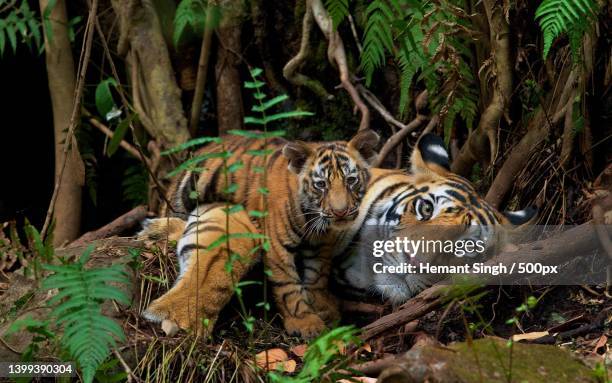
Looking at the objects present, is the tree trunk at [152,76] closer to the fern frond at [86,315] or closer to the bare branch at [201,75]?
the bare branch at [201,75]

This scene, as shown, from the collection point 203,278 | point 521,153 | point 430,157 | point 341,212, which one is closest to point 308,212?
point 341,212

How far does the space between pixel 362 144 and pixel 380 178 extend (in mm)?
468

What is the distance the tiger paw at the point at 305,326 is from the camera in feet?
14.7

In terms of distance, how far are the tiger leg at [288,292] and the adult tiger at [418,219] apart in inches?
18.4

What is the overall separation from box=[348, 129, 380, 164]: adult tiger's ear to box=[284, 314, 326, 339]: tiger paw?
1.02 m

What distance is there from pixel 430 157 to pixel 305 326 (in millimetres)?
1376

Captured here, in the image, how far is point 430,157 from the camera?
5.03 m

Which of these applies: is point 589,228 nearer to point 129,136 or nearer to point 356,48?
point 356,48

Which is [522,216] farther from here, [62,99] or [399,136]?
[62,99]

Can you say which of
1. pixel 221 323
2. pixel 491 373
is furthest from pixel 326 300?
pixel 491 373

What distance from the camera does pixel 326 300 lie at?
478 centimetres

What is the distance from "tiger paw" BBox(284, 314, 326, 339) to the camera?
448 cm

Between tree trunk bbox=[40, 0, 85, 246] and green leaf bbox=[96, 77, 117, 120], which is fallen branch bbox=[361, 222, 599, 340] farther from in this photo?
tree trunk bbox=[40, 0, 85, 246]

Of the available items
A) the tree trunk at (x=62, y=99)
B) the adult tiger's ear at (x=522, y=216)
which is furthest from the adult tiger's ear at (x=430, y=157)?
the tree trunk at (x=62, y=99)
